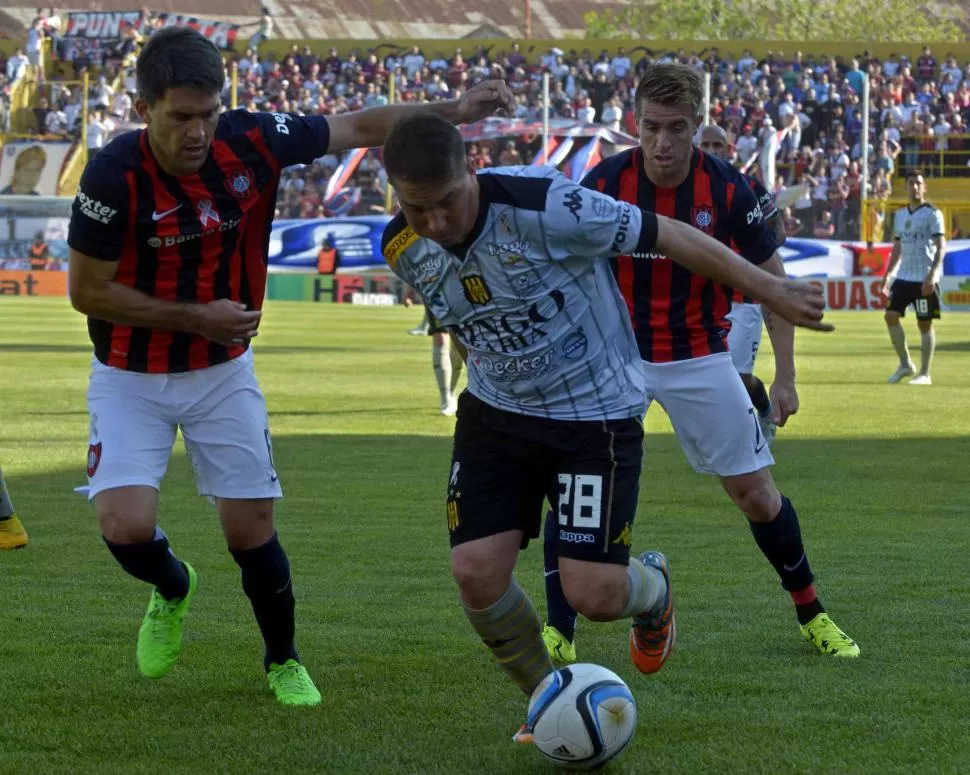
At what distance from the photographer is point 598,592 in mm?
4695

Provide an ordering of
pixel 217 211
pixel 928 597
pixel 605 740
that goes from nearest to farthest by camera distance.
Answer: pixel 605 740, pixel 217 211, pixel 928 597

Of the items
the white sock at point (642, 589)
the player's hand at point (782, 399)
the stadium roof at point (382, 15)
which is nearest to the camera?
the white sock at point (642, 589)

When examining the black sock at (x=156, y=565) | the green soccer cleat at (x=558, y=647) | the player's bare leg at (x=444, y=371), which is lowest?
the player's bare leg at (x=444, y=371)

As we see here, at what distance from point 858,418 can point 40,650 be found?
1018 cm

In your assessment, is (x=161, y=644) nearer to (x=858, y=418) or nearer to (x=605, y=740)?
(x=605, y=740)

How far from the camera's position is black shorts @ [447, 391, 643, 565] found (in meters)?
4.70

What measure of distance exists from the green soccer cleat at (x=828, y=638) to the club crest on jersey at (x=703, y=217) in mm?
1533

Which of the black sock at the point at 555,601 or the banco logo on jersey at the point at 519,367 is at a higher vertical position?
the banco logo on jersey at the point at 519,367

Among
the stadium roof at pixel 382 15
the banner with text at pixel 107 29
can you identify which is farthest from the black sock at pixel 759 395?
the stadium roof at pixel 382 15

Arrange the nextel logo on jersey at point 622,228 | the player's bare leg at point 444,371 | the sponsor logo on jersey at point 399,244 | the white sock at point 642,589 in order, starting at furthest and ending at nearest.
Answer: the player's bare leg at point 444,371, the white sock at point 642,589, the sponsor logo on jersey at point 399,244, the nextel logo on jersey at point 622,228

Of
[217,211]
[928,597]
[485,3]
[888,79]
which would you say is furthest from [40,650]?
[485,3]

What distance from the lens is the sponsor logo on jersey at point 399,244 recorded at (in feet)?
15.2

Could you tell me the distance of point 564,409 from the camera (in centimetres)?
475

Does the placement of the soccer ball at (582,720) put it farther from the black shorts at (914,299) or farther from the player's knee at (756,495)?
the black shorts at (914,299)
